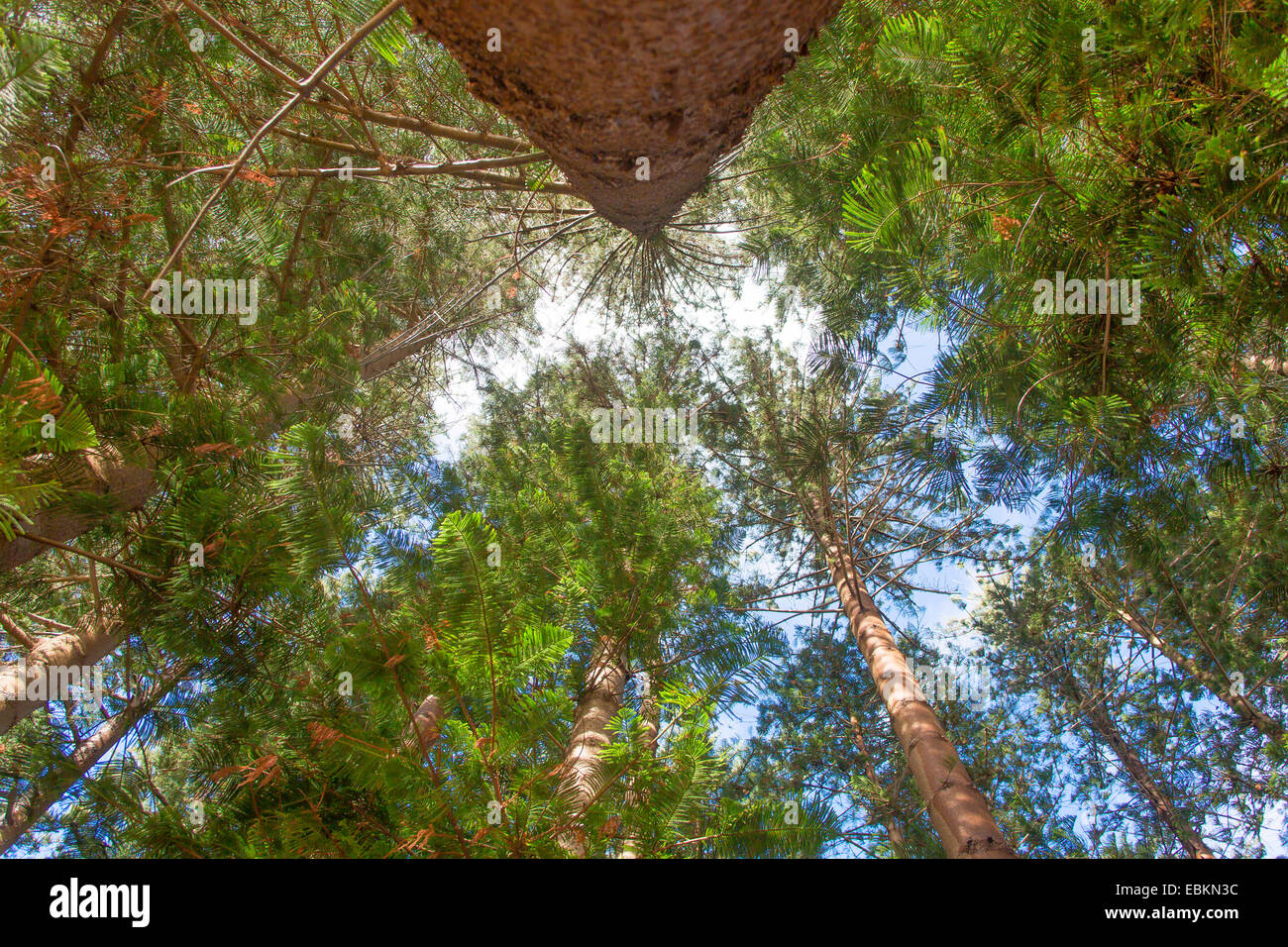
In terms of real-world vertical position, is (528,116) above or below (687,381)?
below

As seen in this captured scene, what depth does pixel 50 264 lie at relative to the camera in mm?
2299

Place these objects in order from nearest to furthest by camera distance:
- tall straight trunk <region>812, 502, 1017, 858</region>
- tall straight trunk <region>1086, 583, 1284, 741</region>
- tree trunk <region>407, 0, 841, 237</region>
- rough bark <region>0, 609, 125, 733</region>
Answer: tree trunk <region>407, 0, 841, 237</region> < tall straight trunk <region>812, 502, 1017, 858</region> < rough bark <region>0, 609, 125, 733</region> < tall straight trunk <region>1086, 583, 1284, 741</region>

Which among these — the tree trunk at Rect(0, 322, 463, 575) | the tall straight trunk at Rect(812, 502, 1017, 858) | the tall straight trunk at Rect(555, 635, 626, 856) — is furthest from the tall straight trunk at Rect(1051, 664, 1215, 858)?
the tree trunk at Rect(0, 322, 463, 575)

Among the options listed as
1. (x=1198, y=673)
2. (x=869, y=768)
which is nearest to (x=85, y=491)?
(x=869, y=768)

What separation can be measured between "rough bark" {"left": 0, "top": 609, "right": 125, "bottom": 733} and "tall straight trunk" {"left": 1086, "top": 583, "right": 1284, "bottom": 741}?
7.62 m

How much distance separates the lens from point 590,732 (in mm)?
3537

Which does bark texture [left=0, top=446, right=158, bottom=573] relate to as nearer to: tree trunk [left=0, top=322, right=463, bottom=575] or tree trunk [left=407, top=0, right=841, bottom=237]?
tree trunk [left=0, top=322, right=463, bottom=575]

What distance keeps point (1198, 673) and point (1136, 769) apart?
103cm

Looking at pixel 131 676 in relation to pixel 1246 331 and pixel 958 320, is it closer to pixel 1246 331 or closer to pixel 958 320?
Result: pixel 958 320

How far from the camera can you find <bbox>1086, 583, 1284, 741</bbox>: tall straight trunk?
5120mm

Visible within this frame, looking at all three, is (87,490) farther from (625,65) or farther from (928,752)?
(928,752)
